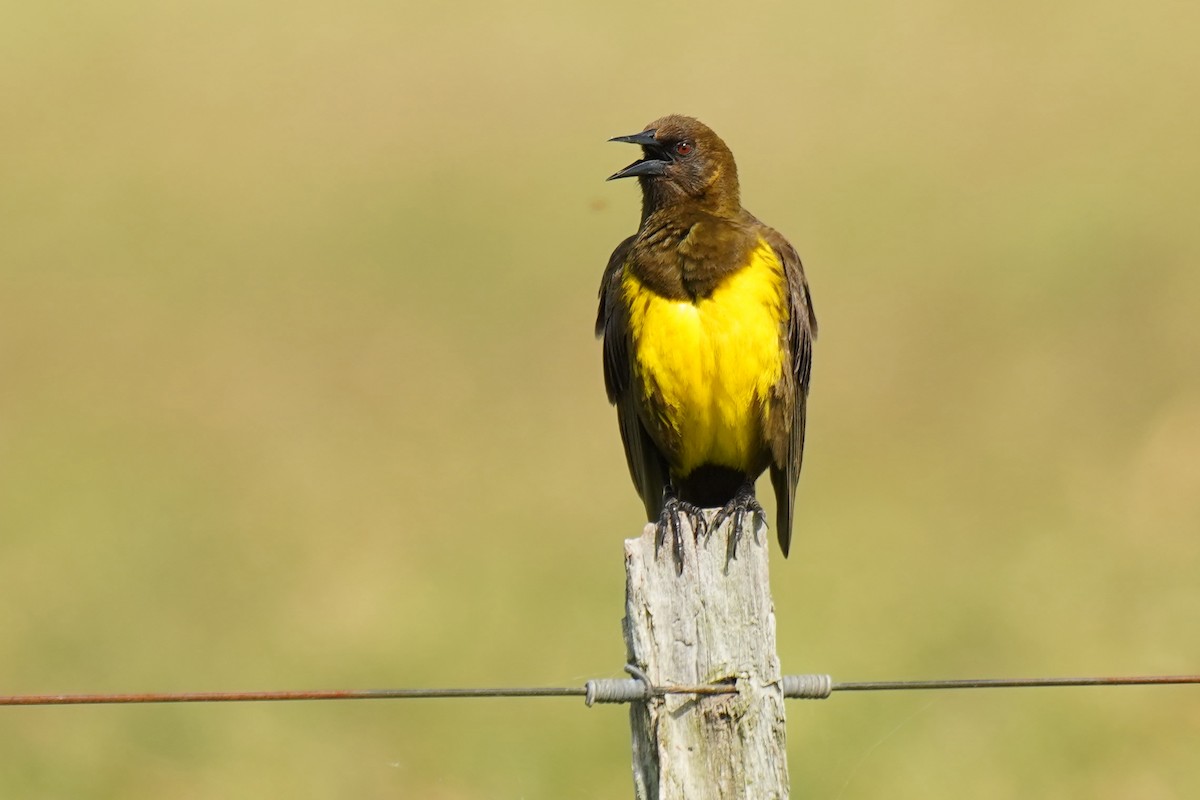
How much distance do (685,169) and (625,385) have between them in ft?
2.51

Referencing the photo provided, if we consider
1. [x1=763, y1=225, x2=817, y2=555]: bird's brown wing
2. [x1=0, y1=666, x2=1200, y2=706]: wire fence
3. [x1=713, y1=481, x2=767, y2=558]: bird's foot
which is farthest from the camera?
[x1=763, y1=225, x2=817, y2=555]: bird's brown wing

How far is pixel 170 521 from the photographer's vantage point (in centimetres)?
1104

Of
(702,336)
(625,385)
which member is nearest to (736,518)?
(702,336)

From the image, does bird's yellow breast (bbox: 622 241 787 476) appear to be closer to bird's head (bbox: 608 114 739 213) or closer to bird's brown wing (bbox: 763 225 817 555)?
bird's brown wing (bbox: 763 225 817 555)

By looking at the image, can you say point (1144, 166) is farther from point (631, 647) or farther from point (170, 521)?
point (631, 647)

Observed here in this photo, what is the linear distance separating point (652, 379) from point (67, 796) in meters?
3.52

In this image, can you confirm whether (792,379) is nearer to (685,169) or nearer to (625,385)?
(625,385)

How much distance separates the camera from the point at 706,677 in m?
4.27

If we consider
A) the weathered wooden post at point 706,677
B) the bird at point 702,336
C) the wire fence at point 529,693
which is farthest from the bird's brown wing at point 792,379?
the weathered wooden post at point 706,677

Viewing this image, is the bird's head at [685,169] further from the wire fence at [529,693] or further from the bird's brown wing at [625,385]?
the wire fence at [529,693]

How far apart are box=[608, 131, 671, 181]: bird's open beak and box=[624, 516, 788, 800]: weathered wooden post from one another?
279cm

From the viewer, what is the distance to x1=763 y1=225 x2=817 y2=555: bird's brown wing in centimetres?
680

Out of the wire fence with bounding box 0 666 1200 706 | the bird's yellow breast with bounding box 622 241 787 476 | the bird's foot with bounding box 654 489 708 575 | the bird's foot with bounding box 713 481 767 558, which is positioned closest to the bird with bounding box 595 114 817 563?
the bird's yellow breast with bounding box 622 241 787 476

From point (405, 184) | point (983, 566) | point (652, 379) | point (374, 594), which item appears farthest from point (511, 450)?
point (652, 379)
